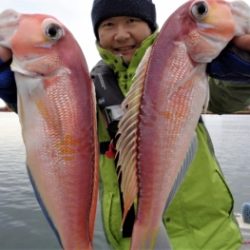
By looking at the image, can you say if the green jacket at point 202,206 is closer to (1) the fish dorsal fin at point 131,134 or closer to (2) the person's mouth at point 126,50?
(2) the person's mouth at point 126,50

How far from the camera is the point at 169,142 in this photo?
1963 mm

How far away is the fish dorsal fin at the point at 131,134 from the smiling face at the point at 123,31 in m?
0.86

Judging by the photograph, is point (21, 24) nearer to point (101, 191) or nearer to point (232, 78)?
point (232, 78)

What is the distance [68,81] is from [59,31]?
252 millimetres

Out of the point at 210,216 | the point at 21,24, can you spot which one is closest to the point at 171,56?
the point at 21,24

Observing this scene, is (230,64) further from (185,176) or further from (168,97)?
(185,176)

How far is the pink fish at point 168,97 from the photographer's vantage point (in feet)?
6.37

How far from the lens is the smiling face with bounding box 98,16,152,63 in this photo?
9.28 feet

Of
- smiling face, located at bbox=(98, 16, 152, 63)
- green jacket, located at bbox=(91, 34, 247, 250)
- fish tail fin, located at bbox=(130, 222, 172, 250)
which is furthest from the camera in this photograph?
smiling face, located at bbox=(98, 16, 152, 63)

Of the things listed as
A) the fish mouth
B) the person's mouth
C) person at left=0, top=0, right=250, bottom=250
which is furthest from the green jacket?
the fish mouth

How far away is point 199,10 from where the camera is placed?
194cm

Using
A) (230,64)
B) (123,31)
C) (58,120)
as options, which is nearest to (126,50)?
(123,31)

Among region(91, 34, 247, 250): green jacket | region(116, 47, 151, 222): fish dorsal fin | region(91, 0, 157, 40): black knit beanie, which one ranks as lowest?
region(91, 34, 247, 250): green jacket

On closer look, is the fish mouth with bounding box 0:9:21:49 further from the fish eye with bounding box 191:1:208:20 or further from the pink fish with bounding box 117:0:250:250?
the fish eye with bounding box 191:1:208:20
